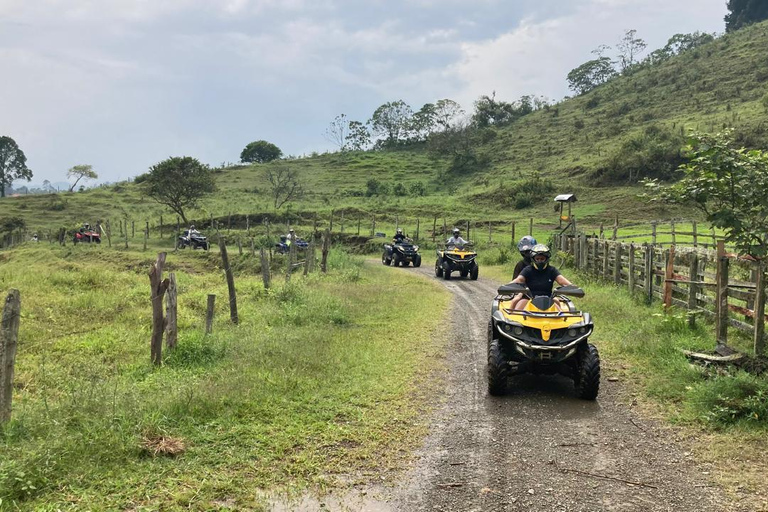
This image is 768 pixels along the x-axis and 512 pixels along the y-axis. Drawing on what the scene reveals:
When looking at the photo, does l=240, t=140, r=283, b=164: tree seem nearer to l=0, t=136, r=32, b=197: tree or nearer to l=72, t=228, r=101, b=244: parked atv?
l=0, t=136, r=32, b=197: tree

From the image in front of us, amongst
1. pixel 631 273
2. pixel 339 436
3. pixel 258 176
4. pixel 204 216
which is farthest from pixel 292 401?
pixel 258 176

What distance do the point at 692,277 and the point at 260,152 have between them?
8651cm

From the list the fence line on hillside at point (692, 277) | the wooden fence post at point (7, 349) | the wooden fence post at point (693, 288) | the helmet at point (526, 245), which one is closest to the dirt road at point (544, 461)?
the fence line on hillside at point (692, 277)

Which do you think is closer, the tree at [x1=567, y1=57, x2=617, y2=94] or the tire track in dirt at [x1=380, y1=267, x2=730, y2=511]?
the tire track in dirt at [x1=380, y1=267, x2=730, y2=511]

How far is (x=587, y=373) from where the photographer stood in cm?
634

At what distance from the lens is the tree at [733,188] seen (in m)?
5.72

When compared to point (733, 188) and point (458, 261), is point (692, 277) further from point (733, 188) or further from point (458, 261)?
point (458, 261)

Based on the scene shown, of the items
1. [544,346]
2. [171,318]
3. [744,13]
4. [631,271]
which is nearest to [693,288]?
[631,271]

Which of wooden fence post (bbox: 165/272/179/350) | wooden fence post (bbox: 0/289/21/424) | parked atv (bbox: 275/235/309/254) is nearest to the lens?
wooden fence post (bbox: 0/289/21/424)

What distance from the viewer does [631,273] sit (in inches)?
519


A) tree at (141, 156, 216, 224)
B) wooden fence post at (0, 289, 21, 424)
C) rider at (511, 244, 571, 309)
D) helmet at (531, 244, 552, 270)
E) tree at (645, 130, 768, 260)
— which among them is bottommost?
wooden fence post at (0, 289, 21, 424)

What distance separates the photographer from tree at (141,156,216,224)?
42.0 m

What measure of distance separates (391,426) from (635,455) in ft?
7.78

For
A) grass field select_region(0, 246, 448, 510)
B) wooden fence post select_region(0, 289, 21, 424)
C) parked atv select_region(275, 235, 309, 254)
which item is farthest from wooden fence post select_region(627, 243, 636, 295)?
parked atv select_region(275, 235, 309, 254)
